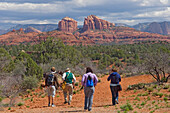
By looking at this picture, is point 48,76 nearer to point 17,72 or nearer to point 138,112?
point 138,112

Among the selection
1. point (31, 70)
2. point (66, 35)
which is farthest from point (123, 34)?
point (31, 70)

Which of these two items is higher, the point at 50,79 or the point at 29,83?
the point at 50,79

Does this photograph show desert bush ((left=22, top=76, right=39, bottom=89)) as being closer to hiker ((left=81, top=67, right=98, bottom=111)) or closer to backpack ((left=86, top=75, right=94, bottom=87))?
hiker ((left=81, top=67, right=98, bottom=111))

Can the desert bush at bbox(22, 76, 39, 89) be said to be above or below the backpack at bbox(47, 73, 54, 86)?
below

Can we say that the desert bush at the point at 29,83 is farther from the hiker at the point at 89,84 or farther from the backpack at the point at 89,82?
the backpack at the point at 89,82

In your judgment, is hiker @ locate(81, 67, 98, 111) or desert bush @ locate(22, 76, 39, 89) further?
desert bush @ locate(22, 76, 39, 89)

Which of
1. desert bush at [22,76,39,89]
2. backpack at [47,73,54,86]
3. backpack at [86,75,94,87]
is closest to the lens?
backpack at [86,75,94,87]

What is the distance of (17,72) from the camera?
26219 mm

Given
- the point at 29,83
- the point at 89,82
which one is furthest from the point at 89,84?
the point at 29,83

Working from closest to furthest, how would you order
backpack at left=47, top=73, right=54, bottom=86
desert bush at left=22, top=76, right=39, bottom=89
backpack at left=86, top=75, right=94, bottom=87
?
1. backpack at left=86, top=75, right=94, bottom=87
2. backpack at left=47, top=73, right=54, bottom=86
3. desert bush at left=22, top=76, right=39, bottom=89

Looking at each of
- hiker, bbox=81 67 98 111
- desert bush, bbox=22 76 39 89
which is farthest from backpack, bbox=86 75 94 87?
desert bush, bbox=22 76 39 89

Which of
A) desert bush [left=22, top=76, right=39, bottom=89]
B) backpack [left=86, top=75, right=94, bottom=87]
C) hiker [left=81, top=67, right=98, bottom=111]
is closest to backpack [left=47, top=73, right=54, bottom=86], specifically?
hiker [left=81, top=67, right=98, bottom=111]

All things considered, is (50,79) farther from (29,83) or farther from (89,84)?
(29,83)

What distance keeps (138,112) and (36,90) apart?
15.2 meters
